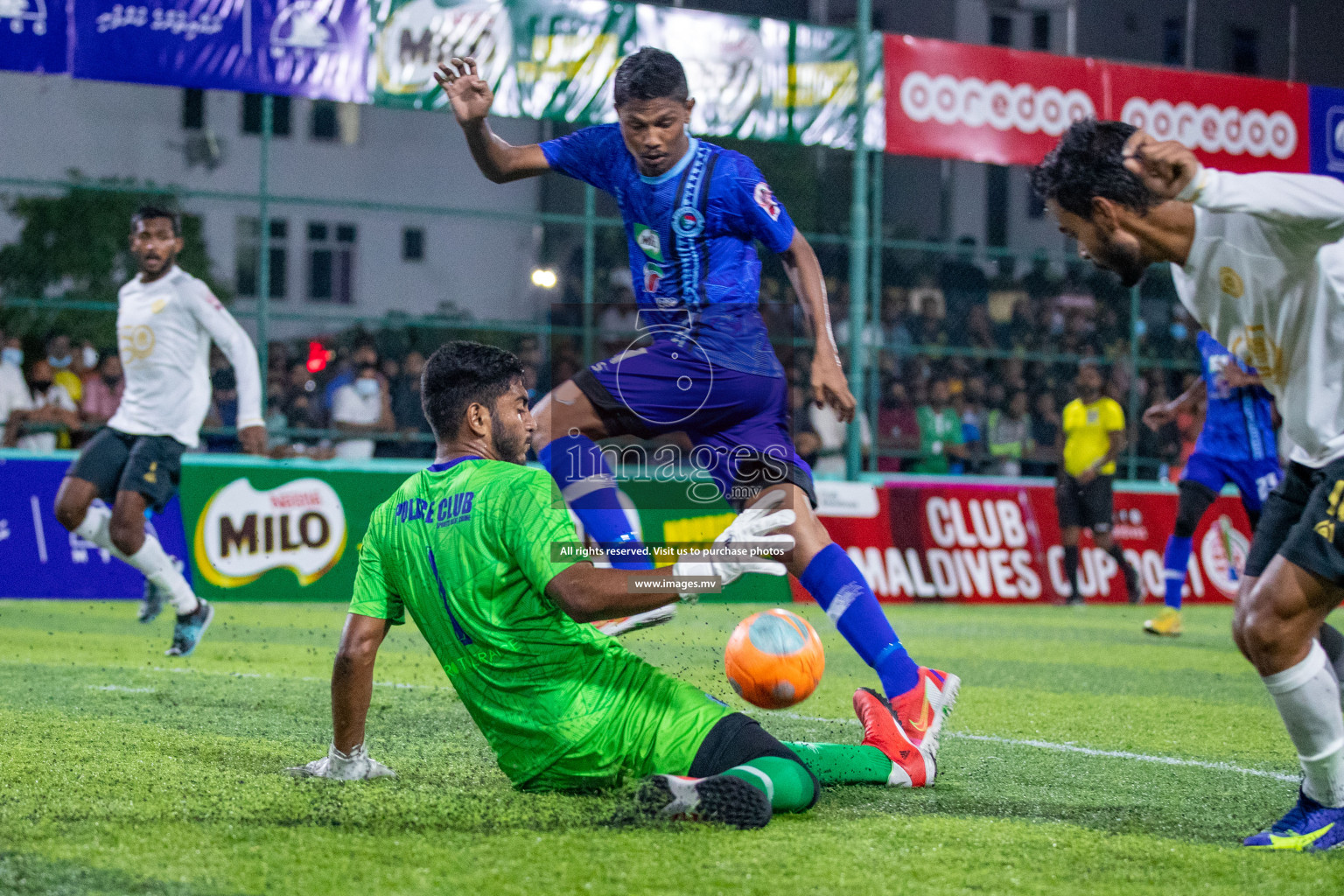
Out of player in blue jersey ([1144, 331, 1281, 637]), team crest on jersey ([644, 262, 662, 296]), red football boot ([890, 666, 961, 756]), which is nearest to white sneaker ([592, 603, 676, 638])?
red football boot ([890, 666, 961, 756])

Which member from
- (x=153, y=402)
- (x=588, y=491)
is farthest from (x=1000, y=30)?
(x=588, y=491)

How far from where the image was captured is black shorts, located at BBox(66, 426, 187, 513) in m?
8.21

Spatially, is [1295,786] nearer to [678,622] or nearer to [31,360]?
[678,622]

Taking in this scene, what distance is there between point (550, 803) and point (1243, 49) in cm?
3329

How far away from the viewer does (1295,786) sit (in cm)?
444

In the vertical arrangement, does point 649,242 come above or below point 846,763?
above

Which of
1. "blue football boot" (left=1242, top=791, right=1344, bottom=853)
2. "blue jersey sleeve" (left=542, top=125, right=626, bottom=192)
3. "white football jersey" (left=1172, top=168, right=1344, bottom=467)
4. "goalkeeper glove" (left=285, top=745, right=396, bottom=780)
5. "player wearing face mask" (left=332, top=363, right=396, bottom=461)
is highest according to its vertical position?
"blue jersey sleeve" (left=542, top=125, right=626, bottom=192)

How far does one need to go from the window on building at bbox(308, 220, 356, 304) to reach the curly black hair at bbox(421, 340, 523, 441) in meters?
30.9

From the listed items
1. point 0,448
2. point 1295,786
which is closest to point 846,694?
point 1295,786

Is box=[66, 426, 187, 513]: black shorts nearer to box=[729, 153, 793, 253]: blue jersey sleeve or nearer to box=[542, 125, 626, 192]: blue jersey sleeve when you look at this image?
box=[542, 125, 626, 192]: blue jersey sleeve

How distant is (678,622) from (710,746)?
7.06 m

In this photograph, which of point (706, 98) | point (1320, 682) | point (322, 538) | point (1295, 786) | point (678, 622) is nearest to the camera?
point (1320, 682)

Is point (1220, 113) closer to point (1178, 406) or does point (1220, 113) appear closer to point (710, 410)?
point (1178, 406)

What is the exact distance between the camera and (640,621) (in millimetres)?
3922
